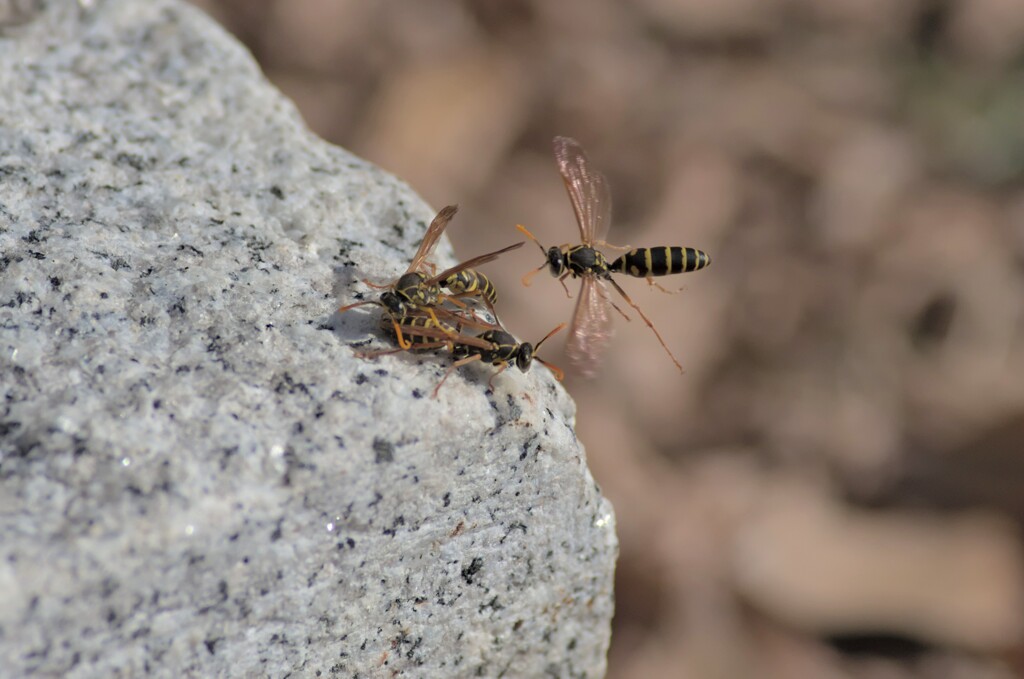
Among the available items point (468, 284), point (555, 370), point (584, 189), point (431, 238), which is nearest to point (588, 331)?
point (555, 370)

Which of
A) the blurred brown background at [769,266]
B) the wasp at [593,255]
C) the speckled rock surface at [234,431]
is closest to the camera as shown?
the speckled rock surface at [234,431]

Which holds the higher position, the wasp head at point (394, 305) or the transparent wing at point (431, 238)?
the transparent wing at point (431, 238)

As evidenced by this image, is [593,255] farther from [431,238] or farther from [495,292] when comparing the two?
[431,238]

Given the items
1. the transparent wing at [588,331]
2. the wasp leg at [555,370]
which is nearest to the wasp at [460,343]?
the wasp leg at [555,370]

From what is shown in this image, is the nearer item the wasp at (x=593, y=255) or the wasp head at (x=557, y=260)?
the wasp at (x=593, y=255)

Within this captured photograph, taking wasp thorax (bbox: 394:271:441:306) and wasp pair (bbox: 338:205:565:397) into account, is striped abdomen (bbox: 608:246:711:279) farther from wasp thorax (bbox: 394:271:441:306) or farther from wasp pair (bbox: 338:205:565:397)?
wasp thorax (bbox: 394:271:441:306)

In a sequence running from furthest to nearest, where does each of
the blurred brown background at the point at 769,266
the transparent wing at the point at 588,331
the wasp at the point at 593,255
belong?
1. the blurred brown background at the point at 769,266
2. the wasp at the point at 593,255
3. the transparent wing at the point at 588,331

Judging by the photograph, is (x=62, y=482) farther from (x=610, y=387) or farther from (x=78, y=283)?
(x=610, y=387)

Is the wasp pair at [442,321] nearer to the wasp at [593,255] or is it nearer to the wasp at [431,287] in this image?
the wasp at [431,287]
